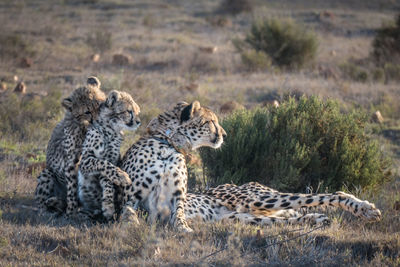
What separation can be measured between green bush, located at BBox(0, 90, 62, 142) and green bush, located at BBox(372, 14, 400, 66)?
967 centimetres

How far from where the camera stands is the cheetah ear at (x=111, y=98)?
4.94 meters

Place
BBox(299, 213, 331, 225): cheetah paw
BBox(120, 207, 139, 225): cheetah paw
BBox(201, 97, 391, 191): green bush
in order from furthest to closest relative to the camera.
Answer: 1. BBox(201, 97, 391, 191): green bush
2. BBox(299, 213, 331, 225): cheetah paw
3. BBox(120, 207, 139, 225): cheetah paw

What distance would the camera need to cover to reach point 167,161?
469cm

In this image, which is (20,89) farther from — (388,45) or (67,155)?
(388,45)

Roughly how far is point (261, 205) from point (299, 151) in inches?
42.8

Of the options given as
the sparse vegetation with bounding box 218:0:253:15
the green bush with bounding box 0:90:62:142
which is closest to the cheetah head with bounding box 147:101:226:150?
the green bush with bounding box 0:90:62:142

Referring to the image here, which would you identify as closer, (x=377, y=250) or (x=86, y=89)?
(x=377, y=250)

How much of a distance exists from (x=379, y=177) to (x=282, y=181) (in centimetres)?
124

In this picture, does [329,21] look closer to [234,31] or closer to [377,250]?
[234,31]

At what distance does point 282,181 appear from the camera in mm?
5699

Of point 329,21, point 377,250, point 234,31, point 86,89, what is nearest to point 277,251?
point 377,250

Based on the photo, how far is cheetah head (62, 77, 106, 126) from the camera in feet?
16.8

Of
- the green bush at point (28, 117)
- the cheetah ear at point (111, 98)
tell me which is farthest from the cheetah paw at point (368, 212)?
the green bush at point (28, 117)

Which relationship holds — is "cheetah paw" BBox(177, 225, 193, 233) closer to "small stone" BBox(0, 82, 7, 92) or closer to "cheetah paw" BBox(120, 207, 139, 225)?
"cheetah paw" BBox(120, 207, 139, 225)
